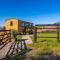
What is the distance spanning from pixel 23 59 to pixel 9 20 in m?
24.5

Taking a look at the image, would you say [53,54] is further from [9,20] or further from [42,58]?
[9,20]

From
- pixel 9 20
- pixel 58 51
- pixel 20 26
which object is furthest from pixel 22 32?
pixel 58 51

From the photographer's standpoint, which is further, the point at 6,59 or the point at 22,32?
the point at 22,32

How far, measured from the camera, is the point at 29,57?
6875 mm

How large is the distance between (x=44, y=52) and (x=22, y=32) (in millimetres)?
23932

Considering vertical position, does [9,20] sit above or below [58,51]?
above

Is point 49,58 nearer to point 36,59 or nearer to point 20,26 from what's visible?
point 36,59

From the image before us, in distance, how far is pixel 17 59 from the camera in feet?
21.3

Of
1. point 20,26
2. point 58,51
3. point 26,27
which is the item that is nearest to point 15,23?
point 20,26

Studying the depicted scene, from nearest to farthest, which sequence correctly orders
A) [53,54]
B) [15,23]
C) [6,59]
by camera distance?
[6,59], [53,54], [15,23]

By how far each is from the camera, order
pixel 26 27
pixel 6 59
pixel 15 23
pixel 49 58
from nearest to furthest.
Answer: pixel 6 59, pixel 49 58, pixel 15 23, pixel 26 27

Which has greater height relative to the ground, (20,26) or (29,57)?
(20,26)

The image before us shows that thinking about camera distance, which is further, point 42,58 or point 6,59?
point 42,58

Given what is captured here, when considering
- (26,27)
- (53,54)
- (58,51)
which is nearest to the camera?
(53,54)
